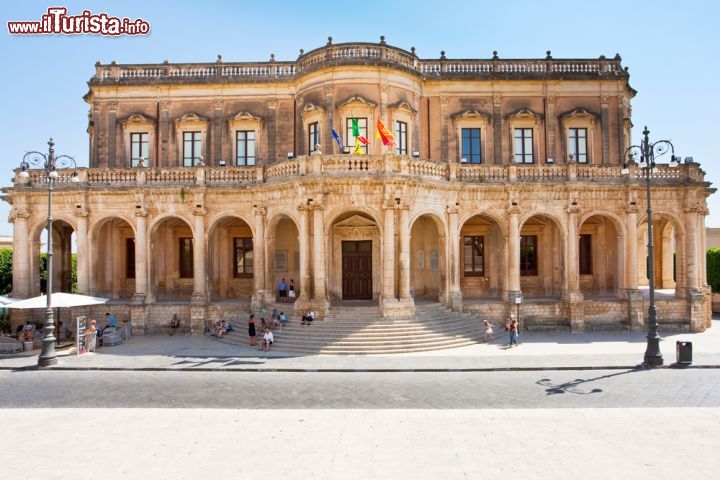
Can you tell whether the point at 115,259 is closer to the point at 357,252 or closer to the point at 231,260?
the point at 231,260


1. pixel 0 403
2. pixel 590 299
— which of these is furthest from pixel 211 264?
pixel 590 299

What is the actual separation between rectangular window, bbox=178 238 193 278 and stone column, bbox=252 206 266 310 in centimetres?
557

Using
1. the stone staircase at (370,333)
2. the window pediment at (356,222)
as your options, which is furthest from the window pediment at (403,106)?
the stone staircase at (370,333)

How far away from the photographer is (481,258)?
27.8 meters

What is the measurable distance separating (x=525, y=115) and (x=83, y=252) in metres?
26.1

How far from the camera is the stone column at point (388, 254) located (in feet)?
71.7

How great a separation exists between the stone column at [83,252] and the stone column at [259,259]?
30.2 feet

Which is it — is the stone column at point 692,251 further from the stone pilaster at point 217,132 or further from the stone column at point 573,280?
the stone pilaster at point 217,132

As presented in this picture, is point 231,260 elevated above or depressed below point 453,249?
below

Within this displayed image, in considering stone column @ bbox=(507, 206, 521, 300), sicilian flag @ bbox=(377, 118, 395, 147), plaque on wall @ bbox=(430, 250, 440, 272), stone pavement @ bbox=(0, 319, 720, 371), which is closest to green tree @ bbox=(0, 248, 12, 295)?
stone pavement @ bbox=(0, 319, 720, 371)

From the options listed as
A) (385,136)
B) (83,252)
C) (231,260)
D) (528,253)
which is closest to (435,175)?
(385,136)
